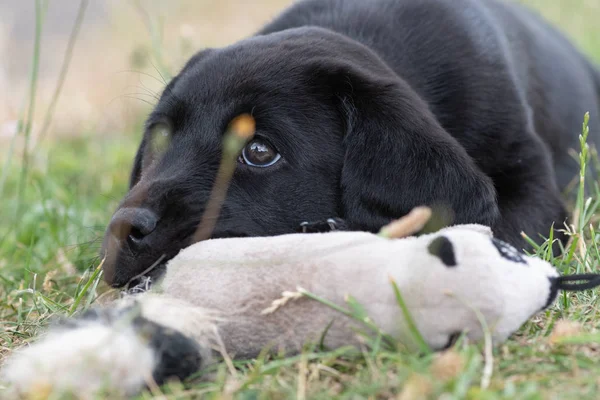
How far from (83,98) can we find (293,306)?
591cm

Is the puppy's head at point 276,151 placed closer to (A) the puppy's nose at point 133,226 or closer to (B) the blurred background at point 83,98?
(A) the puppy's nose at point 133,226

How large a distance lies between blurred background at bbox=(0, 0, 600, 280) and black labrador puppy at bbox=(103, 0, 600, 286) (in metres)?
0.56

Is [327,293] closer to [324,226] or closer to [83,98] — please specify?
[324,226]

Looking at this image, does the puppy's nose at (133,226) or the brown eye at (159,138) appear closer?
the puppy's nose at (133,226)

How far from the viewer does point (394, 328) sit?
5.51 feet

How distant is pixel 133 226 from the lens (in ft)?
6.82

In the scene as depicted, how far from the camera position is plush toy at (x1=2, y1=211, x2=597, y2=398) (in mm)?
1493

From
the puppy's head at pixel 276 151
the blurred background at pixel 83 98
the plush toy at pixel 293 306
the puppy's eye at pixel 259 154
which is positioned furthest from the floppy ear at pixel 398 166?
the blurred background at pixel 83 98

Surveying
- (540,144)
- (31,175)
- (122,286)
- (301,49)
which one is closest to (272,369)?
(122,286)

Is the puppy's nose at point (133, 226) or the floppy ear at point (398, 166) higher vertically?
the floppy ear at point (398, 166)

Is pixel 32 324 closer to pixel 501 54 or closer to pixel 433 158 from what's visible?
pixel 433 158

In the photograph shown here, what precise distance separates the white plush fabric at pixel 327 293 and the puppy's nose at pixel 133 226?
231 millimetres

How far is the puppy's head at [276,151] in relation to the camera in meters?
2.17

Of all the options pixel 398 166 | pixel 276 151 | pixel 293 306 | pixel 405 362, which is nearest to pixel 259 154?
pixel 276 151
